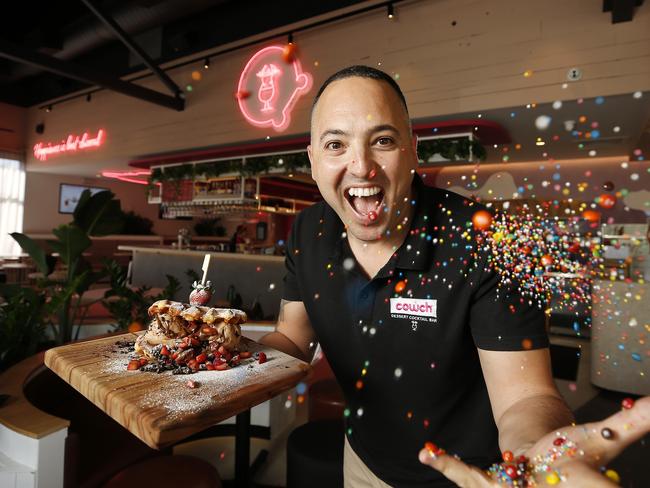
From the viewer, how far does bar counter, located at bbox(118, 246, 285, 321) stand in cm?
557

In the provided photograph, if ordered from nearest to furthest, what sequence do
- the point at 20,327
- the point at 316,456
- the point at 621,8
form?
the point at 316,456
the point at 20,327
the point at 621,8

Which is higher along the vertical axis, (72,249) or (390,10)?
(390,10)

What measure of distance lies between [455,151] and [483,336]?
4.02m

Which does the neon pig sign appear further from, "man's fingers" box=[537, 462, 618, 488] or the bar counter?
"man's fingers" box=[537, 462, 618, 488]

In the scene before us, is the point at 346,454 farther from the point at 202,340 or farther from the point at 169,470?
the point at 169,470

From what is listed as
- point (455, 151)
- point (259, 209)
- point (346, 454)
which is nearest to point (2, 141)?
point (259, 209)

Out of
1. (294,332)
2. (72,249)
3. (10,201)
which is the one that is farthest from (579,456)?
(10,201)

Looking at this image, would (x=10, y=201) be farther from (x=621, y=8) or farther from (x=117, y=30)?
(x=621, y=8)

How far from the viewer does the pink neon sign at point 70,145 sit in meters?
8.22

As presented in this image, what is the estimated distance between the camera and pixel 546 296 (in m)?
0.93

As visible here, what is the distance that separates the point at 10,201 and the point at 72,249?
9.26 m

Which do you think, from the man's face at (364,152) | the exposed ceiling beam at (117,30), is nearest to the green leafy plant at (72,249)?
the man's face at (364,152)

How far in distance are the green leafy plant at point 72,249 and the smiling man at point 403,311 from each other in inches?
80.4

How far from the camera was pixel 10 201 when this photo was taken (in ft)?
32.9
